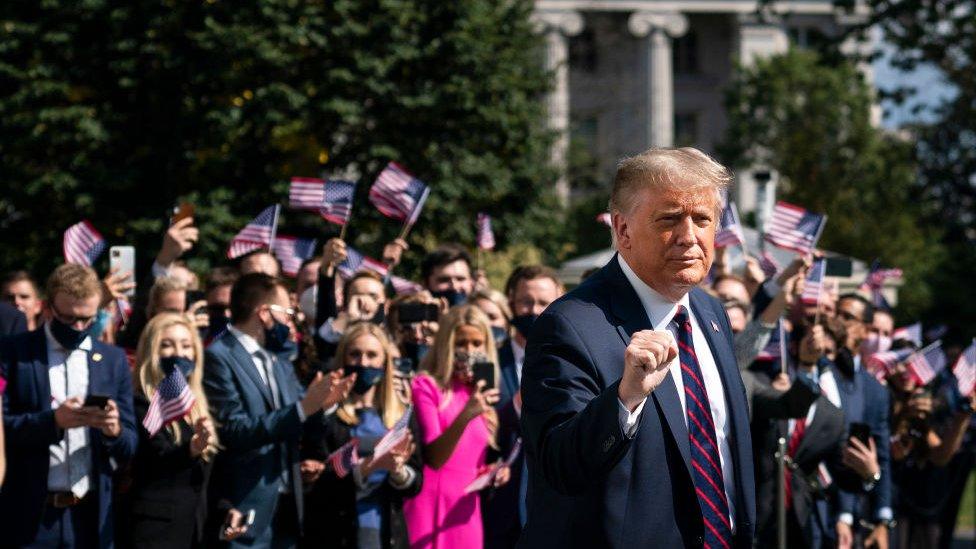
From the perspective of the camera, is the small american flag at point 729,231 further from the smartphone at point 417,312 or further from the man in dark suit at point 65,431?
the man in dark suit at point 65,431

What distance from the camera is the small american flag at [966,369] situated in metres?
11.4

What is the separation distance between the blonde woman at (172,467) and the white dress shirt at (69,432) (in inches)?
10.6

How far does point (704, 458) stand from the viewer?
176 inches

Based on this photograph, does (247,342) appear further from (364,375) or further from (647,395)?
(647,395)

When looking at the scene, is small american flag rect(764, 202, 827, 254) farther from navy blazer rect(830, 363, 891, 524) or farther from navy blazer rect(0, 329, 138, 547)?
navy blazer rect(0, 329, 138, 547)

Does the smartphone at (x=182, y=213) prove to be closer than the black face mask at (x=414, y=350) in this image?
No

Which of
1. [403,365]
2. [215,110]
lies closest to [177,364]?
[403,365]

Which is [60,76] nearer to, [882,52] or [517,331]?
[882,52]

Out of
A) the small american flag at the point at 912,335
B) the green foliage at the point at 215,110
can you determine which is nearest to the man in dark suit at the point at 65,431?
the small american flag at the point at 912,335

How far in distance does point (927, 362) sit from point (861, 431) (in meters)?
1.79

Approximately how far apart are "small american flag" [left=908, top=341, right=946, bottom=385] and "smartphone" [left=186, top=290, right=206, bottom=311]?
501 cm

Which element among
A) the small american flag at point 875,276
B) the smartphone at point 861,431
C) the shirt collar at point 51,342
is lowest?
the smartphone at point 861,431

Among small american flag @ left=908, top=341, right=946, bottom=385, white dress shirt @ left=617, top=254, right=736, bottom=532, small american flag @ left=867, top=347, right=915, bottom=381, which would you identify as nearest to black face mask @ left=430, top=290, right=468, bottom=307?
small american flag @ left=867, top=347, right=915, bottom=381

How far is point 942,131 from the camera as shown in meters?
34.3
